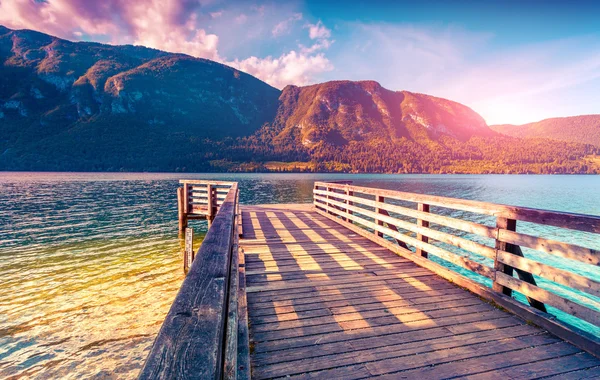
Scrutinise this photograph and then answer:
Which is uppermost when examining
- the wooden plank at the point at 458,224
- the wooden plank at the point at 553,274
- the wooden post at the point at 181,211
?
the wooden plank at the point at 458,224

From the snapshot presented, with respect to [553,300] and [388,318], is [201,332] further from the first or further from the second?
[553,300]

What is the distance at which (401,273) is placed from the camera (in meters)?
5.77

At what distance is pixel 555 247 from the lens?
3.64 m

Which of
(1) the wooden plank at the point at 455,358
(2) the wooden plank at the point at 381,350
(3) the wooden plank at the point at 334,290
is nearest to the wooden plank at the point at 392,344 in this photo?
(2) the wooden plank at the point at 381,350

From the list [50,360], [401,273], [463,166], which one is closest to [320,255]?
[401,273]

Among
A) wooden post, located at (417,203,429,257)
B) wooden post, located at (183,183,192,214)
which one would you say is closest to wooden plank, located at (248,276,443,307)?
wooden post, located at (417,203,429,257)

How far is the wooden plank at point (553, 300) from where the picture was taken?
10.6 feet

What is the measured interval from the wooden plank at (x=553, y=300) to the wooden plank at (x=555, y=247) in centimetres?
49

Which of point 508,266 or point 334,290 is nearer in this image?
point 508,266

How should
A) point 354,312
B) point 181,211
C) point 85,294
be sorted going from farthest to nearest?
1. point 181,211
2. point 85,294
3. point 354,312

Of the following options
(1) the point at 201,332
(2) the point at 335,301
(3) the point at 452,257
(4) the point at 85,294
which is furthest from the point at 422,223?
(4) the point at 85,294

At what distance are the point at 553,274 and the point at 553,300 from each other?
0.37m

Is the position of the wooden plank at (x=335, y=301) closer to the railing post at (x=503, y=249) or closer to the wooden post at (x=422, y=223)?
the railing post at (x=503, y=249)

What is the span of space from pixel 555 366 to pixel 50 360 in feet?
26.3
